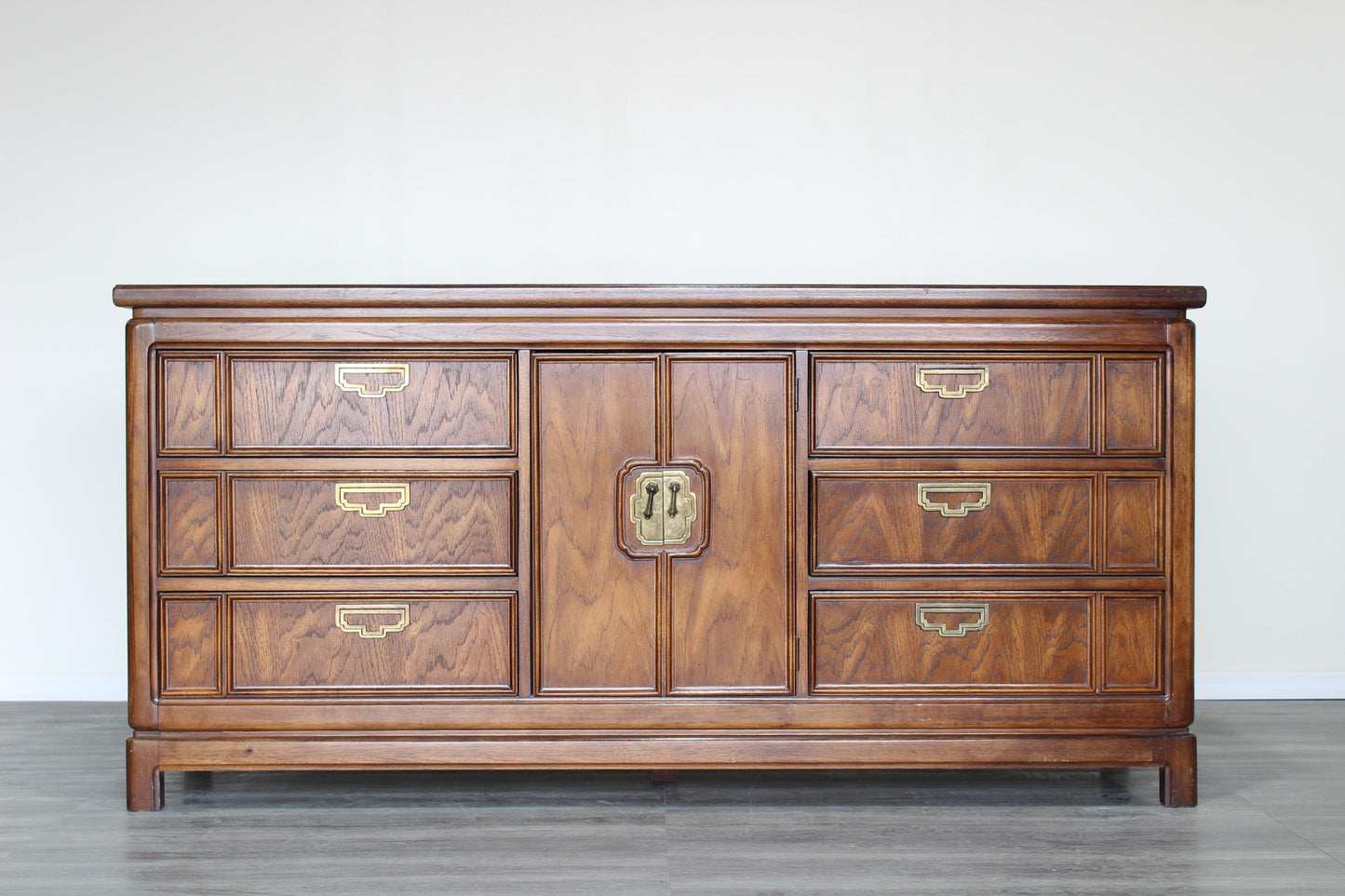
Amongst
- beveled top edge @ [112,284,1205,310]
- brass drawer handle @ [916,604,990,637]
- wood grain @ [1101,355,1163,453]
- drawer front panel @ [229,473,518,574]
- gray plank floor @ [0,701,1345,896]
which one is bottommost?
gray plank floor @ [0,701,1345,896]

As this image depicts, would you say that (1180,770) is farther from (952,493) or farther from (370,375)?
(370,375)

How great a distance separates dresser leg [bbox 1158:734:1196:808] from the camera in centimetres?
166

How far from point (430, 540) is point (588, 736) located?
44 cm

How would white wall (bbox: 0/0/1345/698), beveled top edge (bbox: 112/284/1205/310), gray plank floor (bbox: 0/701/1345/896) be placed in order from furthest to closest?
white wall (bbox: 0/0/1345/698), beveled top edge (bbox: 112/284/1205/310), gray plank floor (bbox: 0/701/1345/896)

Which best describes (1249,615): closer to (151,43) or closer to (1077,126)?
(1077,126)

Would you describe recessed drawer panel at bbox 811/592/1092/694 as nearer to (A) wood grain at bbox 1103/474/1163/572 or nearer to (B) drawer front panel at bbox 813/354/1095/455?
(A) wood grain at bbox 1103/474/1163/572

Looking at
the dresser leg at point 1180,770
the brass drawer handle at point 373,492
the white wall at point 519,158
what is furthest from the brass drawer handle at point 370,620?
the dresser leg at point 1180,770

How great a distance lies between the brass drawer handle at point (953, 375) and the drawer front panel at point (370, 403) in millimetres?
717

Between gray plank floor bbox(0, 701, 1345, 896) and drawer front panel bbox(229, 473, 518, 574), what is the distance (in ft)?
1.42

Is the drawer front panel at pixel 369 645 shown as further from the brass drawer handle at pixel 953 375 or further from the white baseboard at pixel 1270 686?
the white baseboard at pixel 1270 686

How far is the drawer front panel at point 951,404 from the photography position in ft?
5.45

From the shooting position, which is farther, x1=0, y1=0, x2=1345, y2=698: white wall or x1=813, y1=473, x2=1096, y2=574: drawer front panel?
x1=0, y1=0, x2=1345, y2=698: white wall

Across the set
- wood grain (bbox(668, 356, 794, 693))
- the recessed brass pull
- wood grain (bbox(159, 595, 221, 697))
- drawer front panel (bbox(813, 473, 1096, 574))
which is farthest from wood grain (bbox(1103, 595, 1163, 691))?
wood grain (bbox(159, 595, 221, 697))

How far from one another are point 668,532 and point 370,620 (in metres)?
0.54
